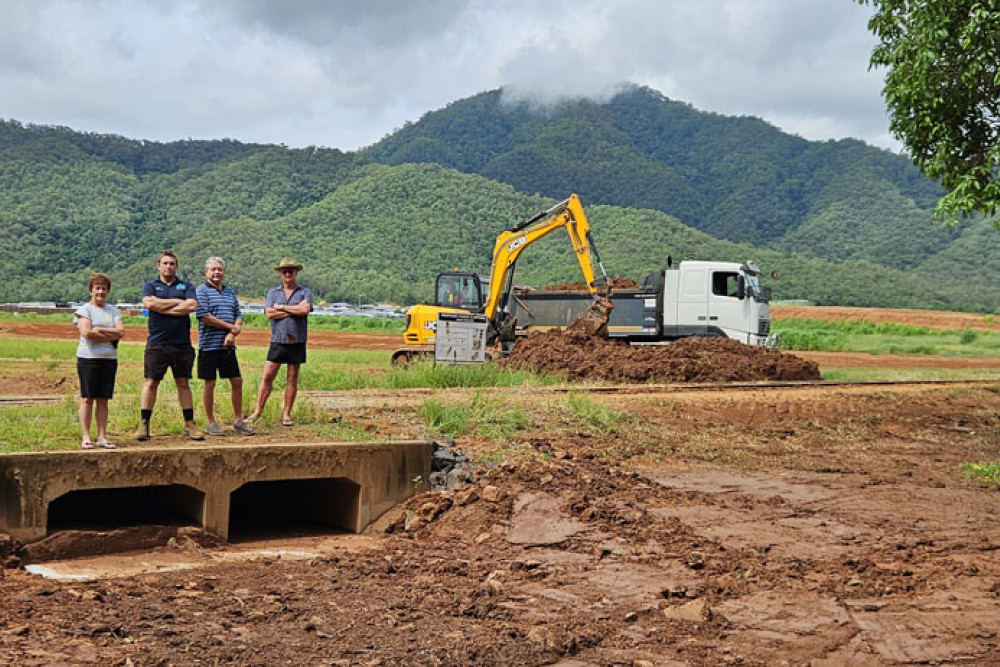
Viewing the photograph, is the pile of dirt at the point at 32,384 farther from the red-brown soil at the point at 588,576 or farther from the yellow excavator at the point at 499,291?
the yellow excavator at the point at 499,291

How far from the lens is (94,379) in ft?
32.2

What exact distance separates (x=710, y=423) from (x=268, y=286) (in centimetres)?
6553

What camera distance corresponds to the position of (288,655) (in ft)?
23.1

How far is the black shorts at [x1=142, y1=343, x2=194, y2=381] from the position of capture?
1051 cm

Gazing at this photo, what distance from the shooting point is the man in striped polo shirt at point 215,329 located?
35.7ft

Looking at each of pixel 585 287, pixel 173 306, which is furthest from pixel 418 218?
pixel 173 306

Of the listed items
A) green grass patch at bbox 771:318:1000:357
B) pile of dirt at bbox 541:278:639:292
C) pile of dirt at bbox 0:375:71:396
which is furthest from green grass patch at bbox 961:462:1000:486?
green grass patch at bbox 771:318:1000:357

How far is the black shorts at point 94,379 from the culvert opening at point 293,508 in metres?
2.22

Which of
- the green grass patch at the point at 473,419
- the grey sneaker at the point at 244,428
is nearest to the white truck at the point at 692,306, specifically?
the green grass patch at the point at 473,419

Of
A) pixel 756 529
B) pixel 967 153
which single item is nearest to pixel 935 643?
pixel 756 529

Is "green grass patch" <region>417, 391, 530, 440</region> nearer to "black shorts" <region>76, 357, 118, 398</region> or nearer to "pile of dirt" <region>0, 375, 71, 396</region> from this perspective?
"black shorts" <region>76, 357, 118, 398</region>

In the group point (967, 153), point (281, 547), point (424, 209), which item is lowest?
point (281, 547)

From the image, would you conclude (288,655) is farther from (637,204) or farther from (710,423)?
(637,204)

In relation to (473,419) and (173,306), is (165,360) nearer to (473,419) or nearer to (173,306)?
(173,306)
